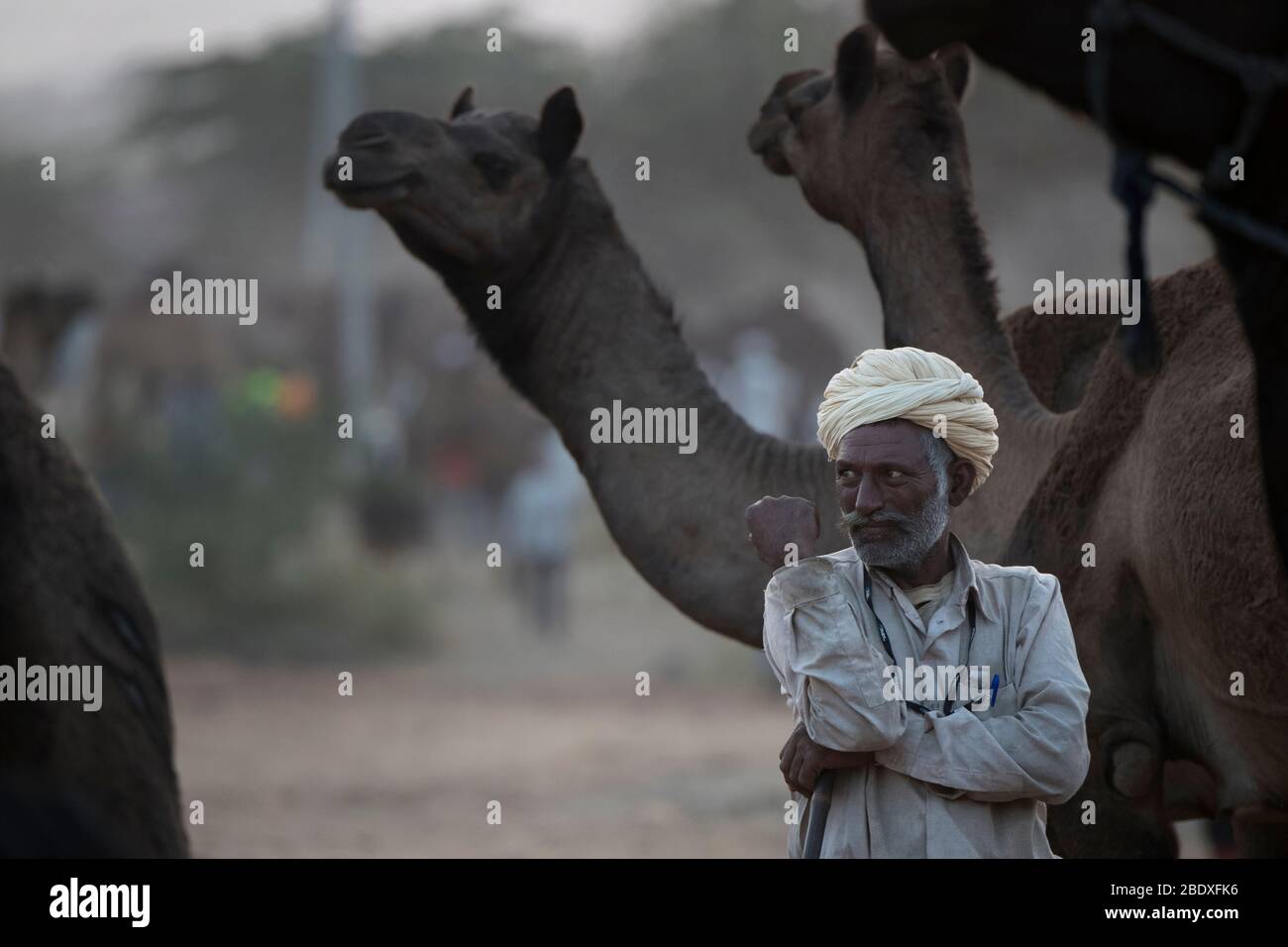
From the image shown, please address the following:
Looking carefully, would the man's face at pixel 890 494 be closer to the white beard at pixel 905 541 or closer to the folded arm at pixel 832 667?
the white beard at pixel 905 541

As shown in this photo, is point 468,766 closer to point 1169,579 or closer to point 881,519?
point 1169,579

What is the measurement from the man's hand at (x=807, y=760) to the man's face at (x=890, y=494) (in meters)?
0.36

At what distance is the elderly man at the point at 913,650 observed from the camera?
3080 mm

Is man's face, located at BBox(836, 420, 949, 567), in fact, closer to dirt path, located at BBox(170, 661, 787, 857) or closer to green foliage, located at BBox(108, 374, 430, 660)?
dirt path, located at BBox(170, 661, 787, 857)

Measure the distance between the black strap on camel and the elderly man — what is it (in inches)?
25.5

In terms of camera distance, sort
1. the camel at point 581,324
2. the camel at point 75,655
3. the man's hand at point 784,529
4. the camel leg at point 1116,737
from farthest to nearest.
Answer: the camel at point 581,324 < the camel leg at point 1116,737 < the camel at point 75,655 < the man's hand at point 784,529

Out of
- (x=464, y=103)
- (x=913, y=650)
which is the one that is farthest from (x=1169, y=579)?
(x=464, y=103)

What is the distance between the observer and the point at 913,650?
323 centimetres

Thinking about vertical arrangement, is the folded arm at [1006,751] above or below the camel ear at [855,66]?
below

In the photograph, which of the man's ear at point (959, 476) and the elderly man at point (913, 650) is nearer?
the elderly man at point (913, 650)

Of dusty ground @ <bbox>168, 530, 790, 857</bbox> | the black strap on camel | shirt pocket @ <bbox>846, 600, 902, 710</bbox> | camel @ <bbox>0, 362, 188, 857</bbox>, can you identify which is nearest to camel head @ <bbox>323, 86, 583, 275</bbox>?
camel @ <bbox>0, 362, 188, 857</bbox>

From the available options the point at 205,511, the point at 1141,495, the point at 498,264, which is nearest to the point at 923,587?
the point at 1141,495

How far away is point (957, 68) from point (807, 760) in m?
3.32

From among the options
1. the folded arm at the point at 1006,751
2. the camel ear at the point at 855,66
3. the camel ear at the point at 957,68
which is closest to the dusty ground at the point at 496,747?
the camel ear at the point at 957,68
